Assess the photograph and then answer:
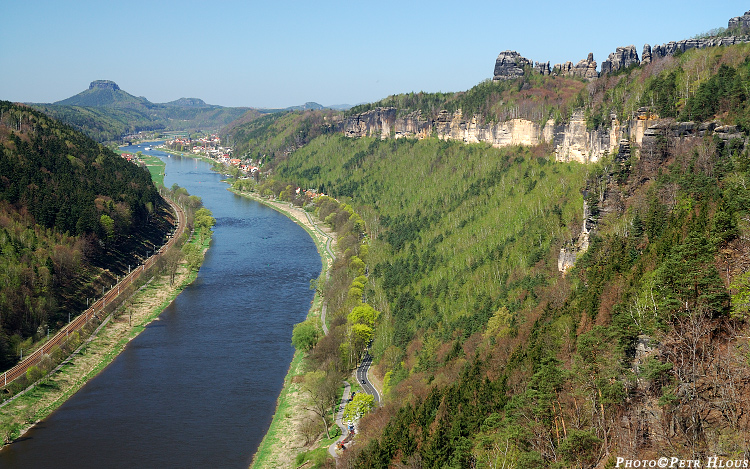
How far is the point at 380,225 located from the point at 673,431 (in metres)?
74.8

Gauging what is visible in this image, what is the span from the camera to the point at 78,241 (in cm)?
7075

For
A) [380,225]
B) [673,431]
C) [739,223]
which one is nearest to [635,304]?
Result: [739,223]

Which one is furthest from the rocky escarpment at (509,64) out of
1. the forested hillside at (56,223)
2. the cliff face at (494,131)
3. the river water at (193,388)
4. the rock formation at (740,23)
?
the forested hillside at (56,223)

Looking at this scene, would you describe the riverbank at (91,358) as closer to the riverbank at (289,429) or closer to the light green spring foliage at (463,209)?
the riverbank at (289,429)

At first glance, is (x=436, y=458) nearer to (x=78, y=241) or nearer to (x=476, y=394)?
(x=476, y=394)

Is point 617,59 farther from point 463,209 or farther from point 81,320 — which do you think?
point 81,320

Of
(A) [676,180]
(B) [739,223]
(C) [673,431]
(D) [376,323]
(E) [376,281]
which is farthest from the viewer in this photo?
(E) [376,281]

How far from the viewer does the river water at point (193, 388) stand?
130 feet

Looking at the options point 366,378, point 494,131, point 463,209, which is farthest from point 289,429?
point 494,131

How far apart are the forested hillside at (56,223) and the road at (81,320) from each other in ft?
3.44

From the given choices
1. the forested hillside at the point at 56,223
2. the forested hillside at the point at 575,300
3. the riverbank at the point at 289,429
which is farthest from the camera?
the forested hillside at the point at 56,223

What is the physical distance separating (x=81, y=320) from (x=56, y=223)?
53.0 ft

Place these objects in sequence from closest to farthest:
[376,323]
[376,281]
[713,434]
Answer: [713,434] → [376,323] → [376,281]

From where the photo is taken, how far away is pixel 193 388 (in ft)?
157
